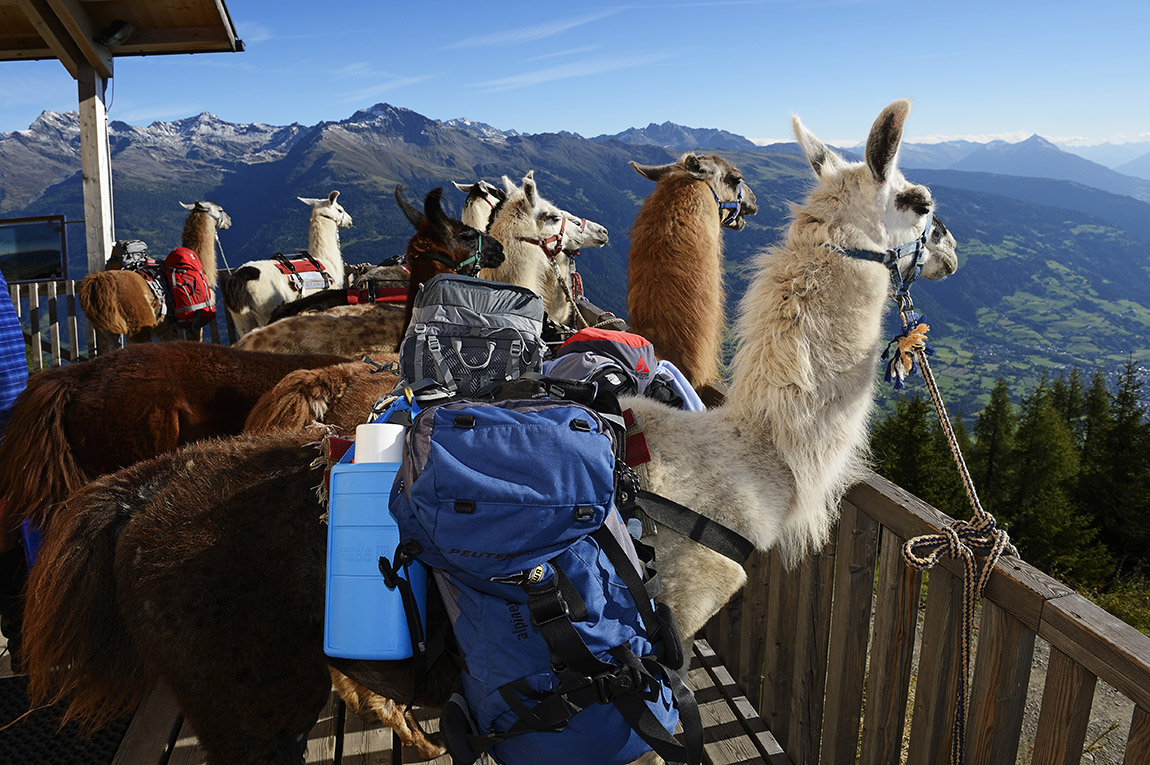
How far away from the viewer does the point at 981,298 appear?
184 meters

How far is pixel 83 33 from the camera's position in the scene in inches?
201

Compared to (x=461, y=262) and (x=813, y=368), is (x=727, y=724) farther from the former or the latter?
(x=461, y=262)

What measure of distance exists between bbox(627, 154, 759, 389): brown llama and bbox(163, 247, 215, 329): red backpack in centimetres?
537

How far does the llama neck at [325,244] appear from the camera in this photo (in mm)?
8820

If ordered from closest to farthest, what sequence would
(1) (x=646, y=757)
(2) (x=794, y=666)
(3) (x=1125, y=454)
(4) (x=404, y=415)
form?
1. (4) (x=404, y=415)
2. (1) (x=646, y=757)
3. (2) (x=794, y=666)
4. (3) (x=1125, y=454)

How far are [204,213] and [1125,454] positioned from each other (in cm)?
2846

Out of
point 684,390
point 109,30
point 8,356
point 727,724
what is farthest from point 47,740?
point 109,30

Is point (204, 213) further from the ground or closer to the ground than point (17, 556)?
further from the ground

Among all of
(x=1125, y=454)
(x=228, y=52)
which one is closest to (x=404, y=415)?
(x=228, y=52)

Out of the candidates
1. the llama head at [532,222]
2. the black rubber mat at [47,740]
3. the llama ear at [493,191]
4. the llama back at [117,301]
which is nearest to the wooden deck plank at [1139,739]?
the black rubber mat at [47,740]

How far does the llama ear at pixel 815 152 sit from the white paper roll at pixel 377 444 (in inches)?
64.0

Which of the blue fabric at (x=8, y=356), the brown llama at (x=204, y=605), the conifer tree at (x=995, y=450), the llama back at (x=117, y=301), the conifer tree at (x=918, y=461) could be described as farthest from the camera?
the conifer tree at (x=995, y=450)

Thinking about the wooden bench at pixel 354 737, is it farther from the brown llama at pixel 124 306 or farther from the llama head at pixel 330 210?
the llama head at pixel 330 210

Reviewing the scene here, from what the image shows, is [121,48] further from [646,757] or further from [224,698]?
[646,757]
